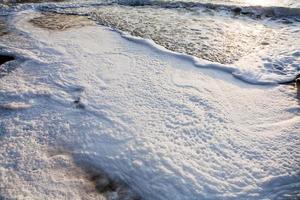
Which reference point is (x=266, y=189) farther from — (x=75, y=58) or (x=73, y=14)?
(x=73, y=14)

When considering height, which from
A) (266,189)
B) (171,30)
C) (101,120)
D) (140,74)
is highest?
(171,30)

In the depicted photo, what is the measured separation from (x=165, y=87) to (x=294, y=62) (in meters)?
1.56

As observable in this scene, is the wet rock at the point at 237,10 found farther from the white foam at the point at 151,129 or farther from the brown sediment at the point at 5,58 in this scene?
the brown sediment at the point at 5,58

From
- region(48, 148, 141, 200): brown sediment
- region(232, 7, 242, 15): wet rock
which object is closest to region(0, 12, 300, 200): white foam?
region(48, 148, 141, 200): brown sediment

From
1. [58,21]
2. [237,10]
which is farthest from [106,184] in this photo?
[237,10]

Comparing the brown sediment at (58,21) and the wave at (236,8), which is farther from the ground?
the wave at (236,8)

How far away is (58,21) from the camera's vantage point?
15.3 feet

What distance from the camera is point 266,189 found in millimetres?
2072

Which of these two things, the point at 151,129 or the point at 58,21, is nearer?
the point at 151,129

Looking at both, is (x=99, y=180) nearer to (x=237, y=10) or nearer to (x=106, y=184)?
(x=106, y=184)

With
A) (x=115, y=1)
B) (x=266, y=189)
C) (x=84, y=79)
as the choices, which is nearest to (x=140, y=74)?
(x=84, y=79)

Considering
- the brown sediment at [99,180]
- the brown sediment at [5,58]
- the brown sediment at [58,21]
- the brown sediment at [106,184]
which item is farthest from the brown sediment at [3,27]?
the brown sediment at [106,184]

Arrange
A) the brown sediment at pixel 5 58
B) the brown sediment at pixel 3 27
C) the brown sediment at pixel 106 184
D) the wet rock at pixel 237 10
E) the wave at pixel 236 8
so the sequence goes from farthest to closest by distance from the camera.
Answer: the wet rock at pixel 237 10 → the wave at pixel 236 8 → the brown sediment at pixel 3 27 → the brown sediment at pixel 5 58 → the brown sediment at pixel 106 184

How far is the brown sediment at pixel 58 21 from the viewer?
446 centimetres
